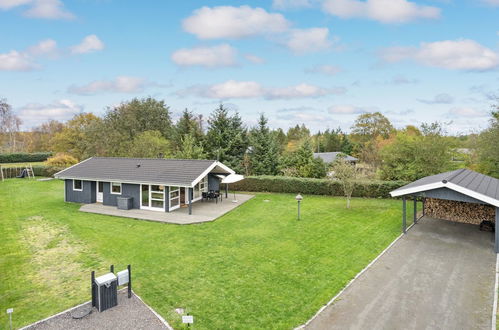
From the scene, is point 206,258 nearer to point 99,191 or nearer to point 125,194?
point 125,194

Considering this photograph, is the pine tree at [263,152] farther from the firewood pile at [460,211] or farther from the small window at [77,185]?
the small window at [77,185]

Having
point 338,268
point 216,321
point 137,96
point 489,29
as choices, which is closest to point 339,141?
point 137,96

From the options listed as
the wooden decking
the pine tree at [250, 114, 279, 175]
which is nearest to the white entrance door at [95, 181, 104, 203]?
the wooden decking

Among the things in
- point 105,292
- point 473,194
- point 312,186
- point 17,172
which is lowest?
point 105,292

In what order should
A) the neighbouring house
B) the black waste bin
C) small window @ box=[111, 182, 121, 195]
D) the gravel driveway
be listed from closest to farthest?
the gravel driveway, the black waste bin, the neighbouring house, small window @ box=[111, 182, 121, 195]

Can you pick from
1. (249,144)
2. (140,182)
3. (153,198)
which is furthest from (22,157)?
(153,198)

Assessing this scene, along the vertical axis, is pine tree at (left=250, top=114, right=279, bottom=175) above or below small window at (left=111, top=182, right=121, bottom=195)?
above

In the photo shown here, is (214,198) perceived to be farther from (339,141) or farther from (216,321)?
(339,141)

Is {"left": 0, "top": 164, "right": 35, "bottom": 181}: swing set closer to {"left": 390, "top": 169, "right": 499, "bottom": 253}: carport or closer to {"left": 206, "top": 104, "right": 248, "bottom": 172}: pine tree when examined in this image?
{"left": 206, "top": 104, "right": 248, "bottom": 172}: pine tree
